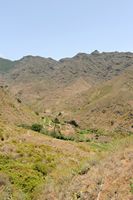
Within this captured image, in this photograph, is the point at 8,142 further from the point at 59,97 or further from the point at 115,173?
the point at 59,97

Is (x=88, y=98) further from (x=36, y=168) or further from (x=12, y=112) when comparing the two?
(x=36, y=168)

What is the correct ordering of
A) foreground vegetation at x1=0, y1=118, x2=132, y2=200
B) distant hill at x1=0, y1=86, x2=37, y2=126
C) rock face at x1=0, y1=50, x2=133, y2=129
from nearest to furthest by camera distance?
foreground vegetation at x1=0, y1=118, x2=132, y2=200 < distant hill at x1=0, y1=86, x2=37, y2=126 < rock face at x1=0, y1=50, x2=133, y2=129

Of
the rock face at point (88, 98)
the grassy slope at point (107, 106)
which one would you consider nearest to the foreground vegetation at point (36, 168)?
the grassy slope at point (107, 106)

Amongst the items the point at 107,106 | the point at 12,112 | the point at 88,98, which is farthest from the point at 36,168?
the point at 88,98

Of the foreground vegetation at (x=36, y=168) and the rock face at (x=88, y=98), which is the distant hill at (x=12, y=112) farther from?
the foreground vegetation at (x=36, y=168)

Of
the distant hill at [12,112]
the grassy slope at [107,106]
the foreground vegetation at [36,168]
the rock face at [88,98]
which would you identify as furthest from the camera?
the rock face at [88,98]

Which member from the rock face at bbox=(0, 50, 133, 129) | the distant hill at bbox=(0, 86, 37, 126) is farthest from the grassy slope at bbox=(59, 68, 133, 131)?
the distant hill at bbox=(0, 86, 37, 126)

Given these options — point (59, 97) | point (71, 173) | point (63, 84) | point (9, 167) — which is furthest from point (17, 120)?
point (63, 84)

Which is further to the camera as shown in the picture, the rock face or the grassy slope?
the rock face

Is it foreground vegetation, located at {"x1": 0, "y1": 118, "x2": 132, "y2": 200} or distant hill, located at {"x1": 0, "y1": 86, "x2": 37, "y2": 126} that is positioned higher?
foreground vegetation, located at {"x1": 0, "y1": 118, "x2": 132, "y2": 200}

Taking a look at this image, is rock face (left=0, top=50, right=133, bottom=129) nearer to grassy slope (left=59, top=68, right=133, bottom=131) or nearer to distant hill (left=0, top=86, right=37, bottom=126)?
grassy slope (left=59, top=68, right=133, bottom=131)

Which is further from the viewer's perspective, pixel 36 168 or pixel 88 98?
pixel 88 98

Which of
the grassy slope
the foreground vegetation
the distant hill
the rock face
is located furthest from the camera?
the rock face

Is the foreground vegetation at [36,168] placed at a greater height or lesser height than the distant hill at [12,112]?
greater
